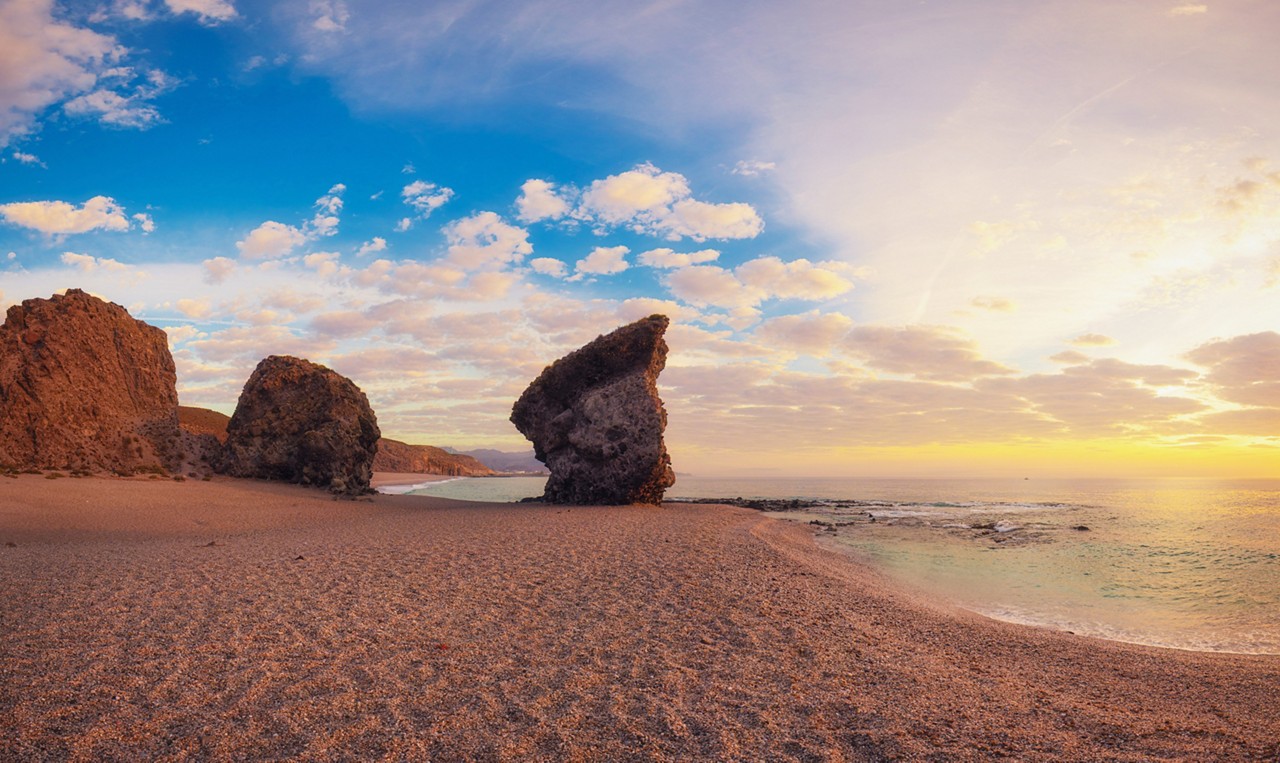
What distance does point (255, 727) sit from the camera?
5188 millimetres

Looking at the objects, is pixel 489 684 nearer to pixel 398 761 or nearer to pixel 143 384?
pixel 398 761

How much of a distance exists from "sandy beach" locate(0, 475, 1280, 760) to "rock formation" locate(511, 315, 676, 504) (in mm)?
14942

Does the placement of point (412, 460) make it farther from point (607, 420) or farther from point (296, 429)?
point (607, 420)

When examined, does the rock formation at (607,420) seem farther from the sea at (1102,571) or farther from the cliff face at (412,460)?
the cliff face at (412,460)

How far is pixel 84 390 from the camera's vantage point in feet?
84.0

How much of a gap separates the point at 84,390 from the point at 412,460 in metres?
94.5

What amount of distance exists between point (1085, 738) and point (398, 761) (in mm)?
6002

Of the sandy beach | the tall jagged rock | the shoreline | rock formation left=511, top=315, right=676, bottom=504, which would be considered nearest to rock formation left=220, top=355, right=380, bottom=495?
the tall jagged rock

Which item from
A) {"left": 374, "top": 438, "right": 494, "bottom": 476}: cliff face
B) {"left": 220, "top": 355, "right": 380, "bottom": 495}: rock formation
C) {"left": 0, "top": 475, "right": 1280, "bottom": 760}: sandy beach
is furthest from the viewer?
{"left": 374, "top": 438, "right": 494, "bottom": 476}: cliff face

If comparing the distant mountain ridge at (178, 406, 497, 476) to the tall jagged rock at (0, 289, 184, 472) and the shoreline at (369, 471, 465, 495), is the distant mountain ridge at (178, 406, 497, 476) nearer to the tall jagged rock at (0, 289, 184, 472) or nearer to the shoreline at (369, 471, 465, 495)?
the shoreline at (369, 471, 465, 495)

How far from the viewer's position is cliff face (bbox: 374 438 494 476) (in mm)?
109625

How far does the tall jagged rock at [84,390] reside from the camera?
2370 cm

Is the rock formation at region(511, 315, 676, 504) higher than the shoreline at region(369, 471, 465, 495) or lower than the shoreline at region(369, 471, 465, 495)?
higher

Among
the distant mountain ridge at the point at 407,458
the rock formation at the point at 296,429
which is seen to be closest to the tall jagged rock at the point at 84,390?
the rock formation at the point at 296,429
